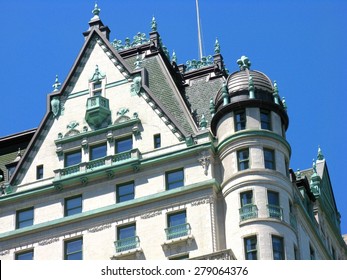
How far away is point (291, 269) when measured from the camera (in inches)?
2437

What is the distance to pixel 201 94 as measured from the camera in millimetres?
97062

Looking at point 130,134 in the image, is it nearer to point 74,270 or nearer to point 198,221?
point 198,221

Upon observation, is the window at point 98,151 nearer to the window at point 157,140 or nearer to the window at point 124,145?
the window at point 124,145

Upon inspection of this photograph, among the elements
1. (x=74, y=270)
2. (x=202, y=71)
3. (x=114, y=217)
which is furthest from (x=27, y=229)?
(x=74, y=270)

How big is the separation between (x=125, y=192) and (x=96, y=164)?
2964 millimetres

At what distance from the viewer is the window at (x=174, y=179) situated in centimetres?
8839

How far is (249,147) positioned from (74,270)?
26691 millimetres

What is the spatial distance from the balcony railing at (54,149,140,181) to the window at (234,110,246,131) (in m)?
6.81

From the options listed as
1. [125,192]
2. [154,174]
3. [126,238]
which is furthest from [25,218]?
[154,174]

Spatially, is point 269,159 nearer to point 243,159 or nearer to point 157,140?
point 243,159

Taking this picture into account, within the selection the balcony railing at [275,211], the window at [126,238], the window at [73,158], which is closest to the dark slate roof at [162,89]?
Answer: the window at [73,158]

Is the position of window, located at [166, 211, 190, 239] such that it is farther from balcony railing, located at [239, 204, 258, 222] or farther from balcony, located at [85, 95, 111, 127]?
balcony, located at [85, 95, 111, 127]

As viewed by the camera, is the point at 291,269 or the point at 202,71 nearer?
the point at 291,269

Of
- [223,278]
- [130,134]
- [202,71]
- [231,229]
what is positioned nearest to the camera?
[223,278]
